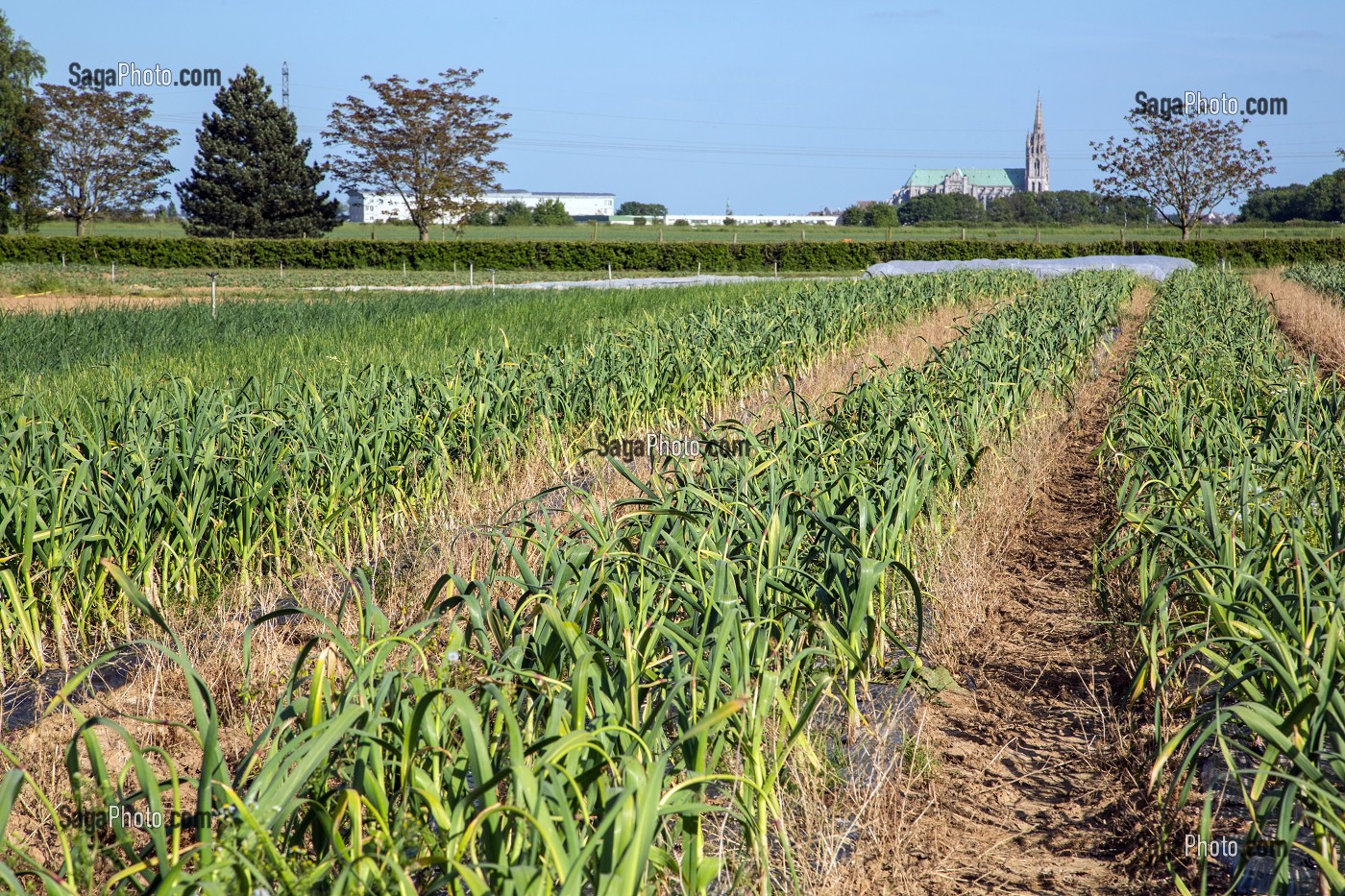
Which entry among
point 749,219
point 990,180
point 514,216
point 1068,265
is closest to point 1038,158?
point 990,180

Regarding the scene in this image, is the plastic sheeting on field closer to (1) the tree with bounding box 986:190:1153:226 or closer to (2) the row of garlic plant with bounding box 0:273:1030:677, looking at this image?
(2) the row of garlic plant with bounding box 0:273:1030:677

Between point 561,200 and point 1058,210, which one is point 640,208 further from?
point 1058,210

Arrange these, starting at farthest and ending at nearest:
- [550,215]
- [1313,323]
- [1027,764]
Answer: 1. [550,215]
2. [1313,323]
3. [1027,764]

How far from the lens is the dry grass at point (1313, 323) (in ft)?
36.6

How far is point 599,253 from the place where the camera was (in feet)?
121

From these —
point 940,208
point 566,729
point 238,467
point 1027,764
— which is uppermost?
point 940,208

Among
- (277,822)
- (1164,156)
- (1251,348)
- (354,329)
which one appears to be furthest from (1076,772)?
(1164,156)

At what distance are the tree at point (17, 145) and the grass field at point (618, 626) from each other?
142 feet

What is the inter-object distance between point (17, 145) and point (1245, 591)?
50.5m

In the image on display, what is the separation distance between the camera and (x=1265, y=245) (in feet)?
116

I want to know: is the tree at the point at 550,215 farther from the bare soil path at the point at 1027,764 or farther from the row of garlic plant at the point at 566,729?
the row of garlic plant at the point at 566,729

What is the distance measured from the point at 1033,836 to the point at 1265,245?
3863cm

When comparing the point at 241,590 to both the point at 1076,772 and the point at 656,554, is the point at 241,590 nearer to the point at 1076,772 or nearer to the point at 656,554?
the point at 656,554

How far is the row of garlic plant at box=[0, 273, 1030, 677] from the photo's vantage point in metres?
3.46
